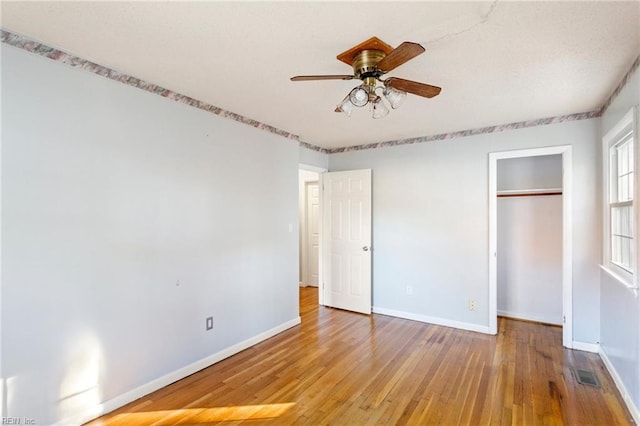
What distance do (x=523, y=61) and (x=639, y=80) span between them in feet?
2.34

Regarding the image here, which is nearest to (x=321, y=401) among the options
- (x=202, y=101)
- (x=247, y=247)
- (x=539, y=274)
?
(x=247, y=247)

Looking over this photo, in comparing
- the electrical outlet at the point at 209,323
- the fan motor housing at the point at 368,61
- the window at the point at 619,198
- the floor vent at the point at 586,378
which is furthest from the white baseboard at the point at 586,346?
the electrical outlet at the point at 209,323

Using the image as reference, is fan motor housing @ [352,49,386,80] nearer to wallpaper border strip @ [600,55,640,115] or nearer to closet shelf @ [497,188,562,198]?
wallpaper border strip @ [600,55,640,115]

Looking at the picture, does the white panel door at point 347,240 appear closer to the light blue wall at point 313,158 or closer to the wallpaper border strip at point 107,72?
the light blue wall at point 313,158

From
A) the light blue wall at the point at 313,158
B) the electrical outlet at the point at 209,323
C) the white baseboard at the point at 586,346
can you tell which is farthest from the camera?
the light blue wall at the point at 313,158

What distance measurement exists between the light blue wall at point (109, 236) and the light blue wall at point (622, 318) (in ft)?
10.2

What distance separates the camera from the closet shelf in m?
3.95

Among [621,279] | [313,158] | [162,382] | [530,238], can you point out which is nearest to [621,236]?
→ [621,279]

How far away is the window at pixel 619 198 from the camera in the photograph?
7.87 ft

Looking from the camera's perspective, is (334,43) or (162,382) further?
(162,382)

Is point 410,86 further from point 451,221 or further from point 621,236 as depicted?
point 451,221

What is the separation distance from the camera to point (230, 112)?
3137mm

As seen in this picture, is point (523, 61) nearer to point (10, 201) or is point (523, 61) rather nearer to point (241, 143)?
point (241, 143)

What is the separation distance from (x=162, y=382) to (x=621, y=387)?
11.6 ft
